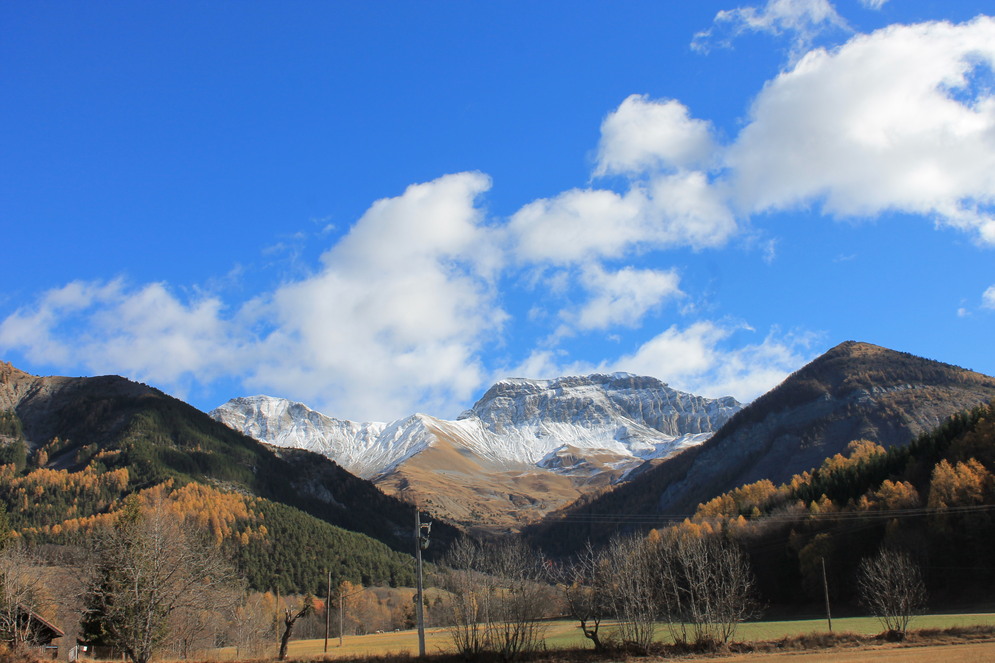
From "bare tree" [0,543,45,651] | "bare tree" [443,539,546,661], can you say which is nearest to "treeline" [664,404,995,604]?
"bare tree" [443,539,546,661]

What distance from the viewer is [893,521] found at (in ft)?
294

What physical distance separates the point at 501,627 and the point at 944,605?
55.4 meters

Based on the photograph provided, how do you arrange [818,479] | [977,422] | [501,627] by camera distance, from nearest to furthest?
[501,627]
[977,422]
[818,479]

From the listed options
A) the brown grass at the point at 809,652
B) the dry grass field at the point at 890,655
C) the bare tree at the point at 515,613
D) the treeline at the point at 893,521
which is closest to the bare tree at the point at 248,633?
the brown grass at the point at 809,652

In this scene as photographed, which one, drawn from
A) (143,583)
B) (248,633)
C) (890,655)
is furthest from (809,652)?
(248,633)

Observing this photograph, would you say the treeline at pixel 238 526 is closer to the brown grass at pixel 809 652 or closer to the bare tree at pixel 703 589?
the bare tree at pixel 703 589

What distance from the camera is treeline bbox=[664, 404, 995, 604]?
83.1 metres

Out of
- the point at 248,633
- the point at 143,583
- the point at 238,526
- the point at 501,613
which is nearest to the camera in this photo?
the point at 143,583

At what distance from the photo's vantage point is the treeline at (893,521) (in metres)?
83.1

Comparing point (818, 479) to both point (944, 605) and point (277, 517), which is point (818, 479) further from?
point (277, 517)

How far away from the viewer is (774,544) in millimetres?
106062

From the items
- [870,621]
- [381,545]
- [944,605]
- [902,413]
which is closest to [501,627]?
[870,621]

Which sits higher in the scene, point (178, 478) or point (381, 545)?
point (178, 478)

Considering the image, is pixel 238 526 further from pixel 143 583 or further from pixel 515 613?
pixel 143 583
